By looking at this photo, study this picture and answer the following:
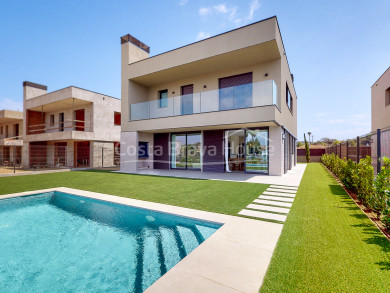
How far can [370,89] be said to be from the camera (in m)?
16.0

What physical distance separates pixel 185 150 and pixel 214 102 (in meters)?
4.27

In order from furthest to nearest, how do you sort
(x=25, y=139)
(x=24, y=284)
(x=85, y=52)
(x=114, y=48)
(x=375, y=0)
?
(x=25, y=139) < (x=114, y=48) < (x=85, y=52) < (x=375, y=0) < (x=24, y=284)

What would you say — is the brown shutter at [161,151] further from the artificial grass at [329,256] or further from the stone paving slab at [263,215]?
the artificial grass at [329,256]

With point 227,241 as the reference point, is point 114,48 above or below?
above

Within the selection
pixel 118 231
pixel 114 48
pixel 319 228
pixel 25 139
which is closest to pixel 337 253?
pixel 319 228

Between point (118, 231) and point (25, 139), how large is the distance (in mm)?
20278

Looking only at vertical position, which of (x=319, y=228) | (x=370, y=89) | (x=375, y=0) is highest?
(x=375, y=0)

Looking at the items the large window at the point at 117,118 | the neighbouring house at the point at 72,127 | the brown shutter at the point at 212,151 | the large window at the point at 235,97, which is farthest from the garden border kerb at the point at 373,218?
the large window at the point at 117,118

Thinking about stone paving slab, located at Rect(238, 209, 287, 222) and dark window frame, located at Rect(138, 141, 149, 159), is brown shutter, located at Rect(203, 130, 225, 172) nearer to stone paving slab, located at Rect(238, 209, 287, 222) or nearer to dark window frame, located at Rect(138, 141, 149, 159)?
dark window frame, located at Rect(138, 141, 149, 159)

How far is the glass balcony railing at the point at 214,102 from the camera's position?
8.66m

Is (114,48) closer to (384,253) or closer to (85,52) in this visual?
(85,52)

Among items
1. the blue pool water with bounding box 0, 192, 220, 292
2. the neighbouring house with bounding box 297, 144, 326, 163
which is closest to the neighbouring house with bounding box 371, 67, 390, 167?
the neighbouring house with bounding box 297, 144, 326, 163

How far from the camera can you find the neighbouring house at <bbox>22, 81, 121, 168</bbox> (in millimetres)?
15570

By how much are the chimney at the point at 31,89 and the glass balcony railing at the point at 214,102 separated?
42.7ft
